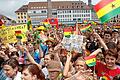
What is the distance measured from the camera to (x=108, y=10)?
24.5ft

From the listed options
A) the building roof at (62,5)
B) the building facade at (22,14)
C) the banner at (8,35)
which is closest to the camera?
the banner at (8,35)

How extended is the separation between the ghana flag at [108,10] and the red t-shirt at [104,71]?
77.4 inches

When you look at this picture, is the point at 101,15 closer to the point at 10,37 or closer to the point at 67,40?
the point at 67,40

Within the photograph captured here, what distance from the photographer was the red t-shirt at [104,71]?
205 inches

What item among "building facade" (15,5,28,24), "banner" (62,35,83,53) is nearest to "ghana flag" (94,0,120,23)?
"banner" (62,35,83,53)

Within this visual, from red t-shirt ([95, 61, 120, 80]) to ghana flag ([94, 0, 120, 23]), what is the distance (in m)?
1.97

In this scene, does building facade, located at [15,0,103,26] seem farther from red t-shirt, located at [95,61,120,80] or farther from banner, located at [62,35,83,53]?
red t-shirt, located at [95,61,120,80]

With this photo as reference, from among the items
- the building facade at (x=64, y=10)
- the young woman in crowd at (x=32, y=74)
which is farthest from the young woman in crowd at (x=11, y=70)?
the building facade at (x=64, y=10)

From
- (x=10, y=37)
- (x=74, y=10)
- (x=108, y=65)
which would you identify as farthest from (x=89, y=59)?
(x=74, y=10)

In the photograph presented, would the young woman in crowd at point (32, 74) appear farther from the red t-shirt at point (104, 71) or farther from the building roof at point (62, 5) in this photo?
the building roof at point (62, 5)

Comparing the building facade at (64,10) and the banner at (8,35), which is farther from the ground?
the banner at (8,35)

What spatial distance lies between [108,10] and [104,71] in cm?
236

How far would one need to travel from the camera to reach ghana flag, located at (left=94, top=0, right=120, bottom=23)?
730 centimetres

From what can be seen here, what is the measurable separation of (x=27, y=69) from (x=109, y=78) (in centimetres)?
128
